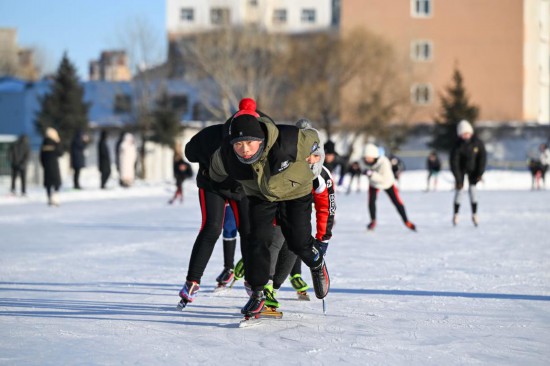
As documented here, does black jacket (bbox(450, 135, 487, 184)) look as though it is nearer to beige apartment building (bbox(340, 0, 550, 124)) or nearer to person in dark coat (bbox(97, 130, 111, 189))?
person in dark coat (bbox(97, 130, 111, 189))

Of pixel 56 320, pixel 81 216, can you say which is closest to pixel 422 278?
pixel 56 320

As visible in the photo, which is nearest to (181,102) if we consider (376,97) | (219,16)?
(219,16)

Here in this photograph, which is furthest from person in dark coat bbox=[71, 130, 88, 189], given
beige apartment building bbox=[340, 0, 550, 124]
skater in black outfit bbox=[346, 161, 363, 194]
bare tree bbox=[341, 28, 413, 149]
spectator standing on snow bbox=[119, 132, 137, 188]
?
beige apartment building bbox=[340, 0, 550, 124]

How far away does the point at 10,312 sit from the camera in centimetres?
618

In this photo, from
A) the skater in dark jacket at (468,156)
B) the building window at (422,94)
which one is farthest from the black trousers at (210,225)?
the building window at (422,94)

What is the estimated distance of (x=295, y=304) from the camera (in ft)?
21.2

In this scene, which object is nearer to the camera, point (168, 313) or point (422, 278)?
point (168, 313)

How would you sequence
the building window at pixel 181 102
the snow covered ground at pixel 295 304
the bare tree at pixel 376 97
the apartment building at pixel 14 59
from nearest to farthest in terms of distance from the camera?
the snow covered ground at pixel 295 304 < the bare tree at pixel 376 97 < the building window at pixel 181 102 < the apartment building at pixel 14 59

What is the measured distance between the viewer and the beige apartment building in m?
54.2

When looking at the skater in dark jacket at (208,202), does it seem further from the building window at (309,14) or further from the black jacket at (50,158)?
the building window at (309,14)

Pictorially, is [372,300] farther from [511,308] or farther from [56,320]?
[56,320]

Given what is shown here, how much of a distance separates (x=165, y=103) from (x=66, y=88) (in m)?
5.67

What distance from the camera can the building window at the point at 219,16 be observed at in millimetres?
51088

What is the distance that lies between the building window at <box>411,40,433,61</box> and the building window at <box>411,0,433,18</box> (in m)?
1.94
